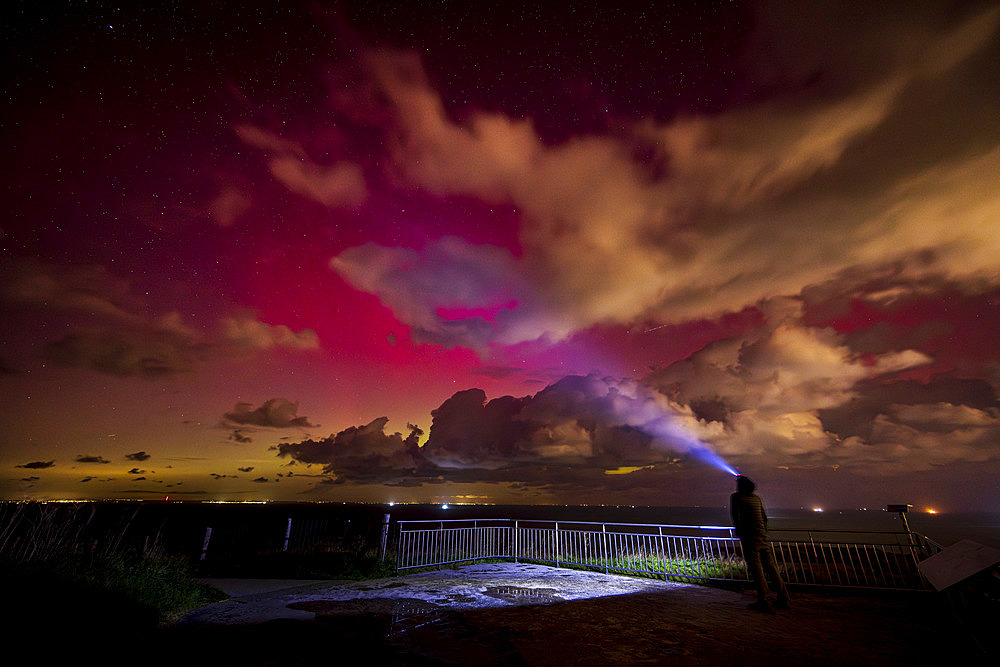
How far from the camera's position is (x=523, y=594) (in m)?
9.31

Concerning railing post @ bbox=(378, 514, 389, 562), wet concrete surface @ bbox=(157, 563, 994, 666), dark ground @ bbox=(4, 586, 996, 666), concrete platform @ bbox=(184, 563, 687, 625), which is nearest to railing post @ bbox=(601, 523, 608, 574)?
concrete platform @ bbox=(184, 563, 687, 625)

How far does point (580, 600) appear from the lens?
28.8ft

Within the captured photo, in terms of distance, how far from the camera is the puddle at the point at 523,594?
8727 millimetres

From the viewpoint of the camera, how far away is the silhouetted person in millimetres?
8148

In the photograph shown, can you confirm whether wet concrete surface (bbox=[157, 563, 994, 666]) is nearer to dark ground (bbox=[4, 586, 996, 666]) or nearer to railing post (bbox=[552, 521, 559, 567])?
dark ground (bbox=[4, 586, 996, 666])

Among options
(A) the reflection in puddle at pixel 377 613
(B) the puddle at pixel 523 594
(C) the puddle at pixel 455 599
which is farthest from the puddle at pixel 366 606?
(B) the puddle at pixel 523 594

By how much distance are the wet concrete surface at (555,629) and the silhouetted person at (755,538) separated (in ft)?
1.17

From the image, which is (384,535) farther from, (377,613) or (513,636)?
(513,636)

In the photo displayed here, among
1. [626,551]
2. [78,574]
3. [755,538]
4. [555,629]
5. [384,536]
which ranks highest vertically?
[755,538]

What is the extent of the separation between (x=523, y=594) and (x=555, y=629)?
280cm

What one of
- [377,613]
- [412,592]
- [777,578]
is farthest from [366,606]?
[777,578]

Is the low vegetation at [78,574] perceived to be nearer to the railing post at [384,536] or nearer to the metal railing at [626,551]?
the railing post at [384,536]

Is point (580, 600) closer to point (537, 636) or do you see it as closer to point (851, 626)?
point (537, 636)

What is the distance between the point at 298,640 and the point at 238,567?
10.8 m
